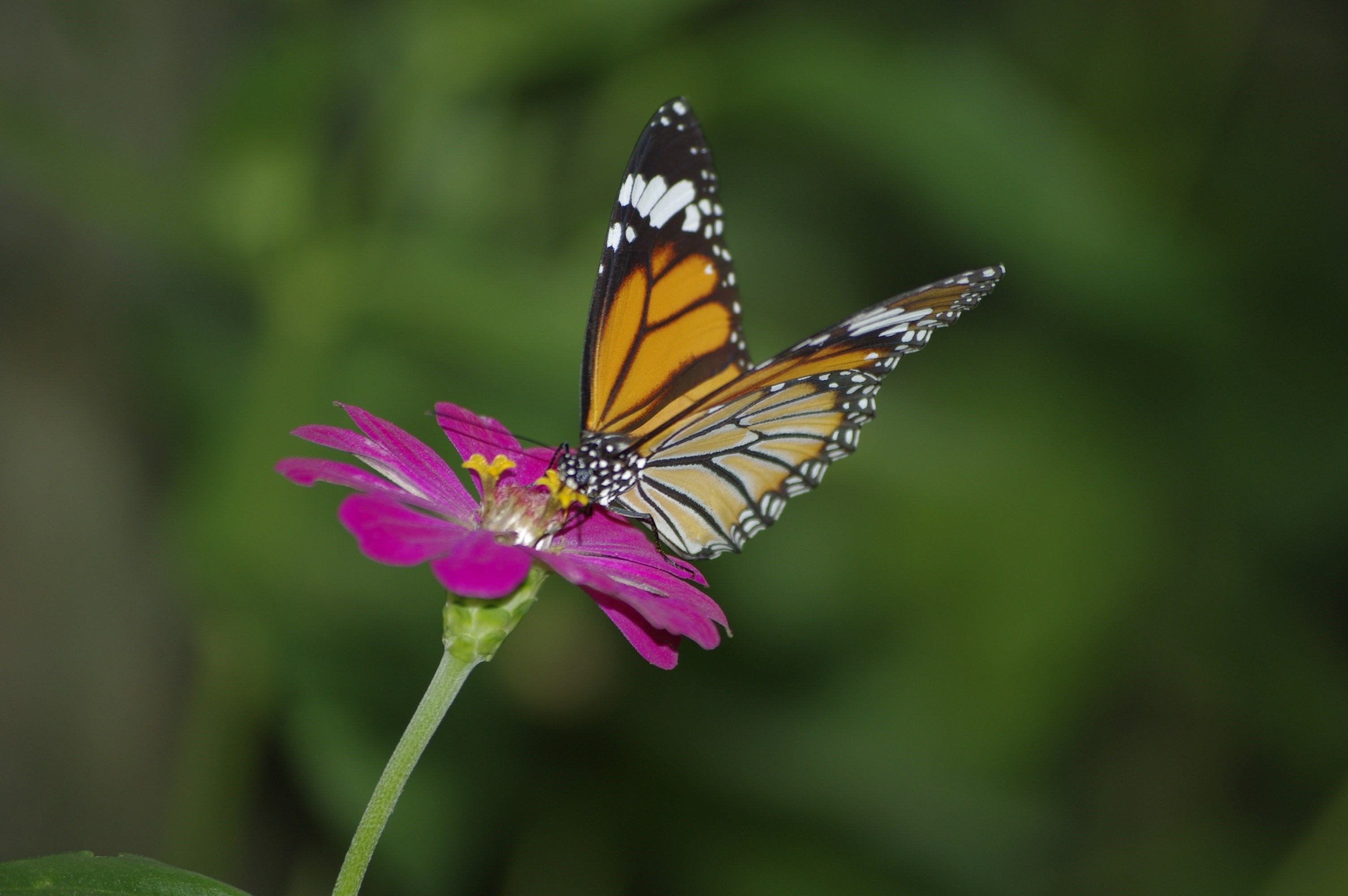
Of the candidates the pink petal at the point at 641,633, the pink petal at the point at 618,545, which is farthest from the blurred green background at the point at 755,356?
the pink petal at the point at 641,633

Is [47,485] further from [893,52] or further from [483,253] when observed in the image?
[893,52]

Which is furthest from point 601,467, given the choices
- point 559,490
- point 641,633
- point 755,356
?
point 755,356

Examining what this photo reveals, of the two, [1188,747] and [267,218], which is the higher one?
[267,218]

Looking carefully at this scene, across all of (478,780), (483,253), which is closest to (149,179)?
(483,253)

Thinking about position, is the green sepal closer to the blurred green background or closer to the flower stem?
the flower stem

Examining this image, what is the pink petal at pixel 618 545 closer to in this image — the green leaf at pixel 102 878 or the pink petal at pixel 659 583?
the pink petal at pixel 659 583

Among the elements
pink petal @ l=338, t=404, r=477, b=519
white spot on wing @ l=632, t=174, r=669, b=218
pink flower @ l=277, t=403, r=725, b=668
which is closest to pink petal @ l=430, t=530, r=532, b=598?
pink flower @ l=277, t=403, r=725, b=668

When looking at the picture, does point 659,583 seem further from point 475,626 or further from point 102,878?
point 102,878
